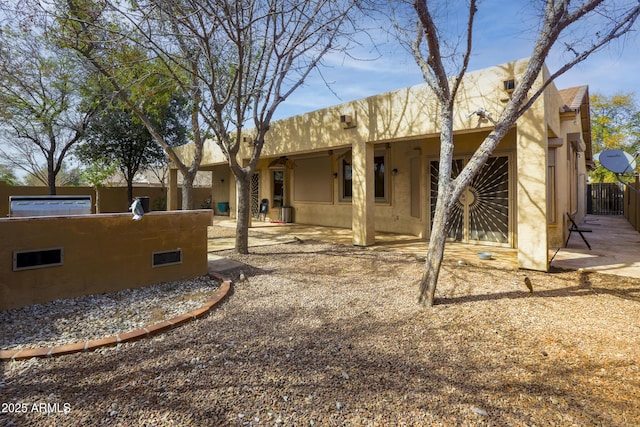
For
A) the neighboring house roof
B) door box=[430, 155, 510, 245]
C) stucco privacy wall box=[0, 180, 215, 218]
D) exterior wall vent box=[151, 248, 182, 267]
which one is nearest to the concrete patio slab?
door box=[430, 155, 510, 245]

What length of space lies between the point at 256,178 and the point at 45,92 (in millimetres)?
8918

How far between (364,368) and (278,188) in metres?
13.2

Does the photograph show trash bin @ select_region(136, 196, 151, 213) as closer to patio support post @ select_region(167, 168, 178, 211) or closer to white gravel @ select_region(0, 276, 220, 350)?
white gravel @ select_region(0, 276, 220, 350)

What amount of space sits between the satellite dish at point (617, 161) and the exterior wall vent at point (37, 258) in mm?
9122

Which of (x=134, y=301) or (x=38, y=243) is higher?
(x=38, y=243)

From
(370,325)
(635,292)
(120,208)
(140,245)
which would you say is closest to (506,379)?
(370,325)

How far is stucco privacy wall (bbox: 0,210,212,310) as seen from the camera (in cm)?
403

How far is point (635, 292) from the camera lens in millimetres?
4812

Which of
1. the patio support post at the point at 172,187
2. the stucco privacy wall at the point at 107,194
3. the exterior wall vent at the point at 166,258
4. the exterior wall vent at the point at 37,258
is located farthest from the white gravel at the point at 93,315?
the patio support post at the point at 172,187

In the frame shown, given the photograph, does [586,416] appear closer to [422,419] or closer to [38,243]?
[422,419]

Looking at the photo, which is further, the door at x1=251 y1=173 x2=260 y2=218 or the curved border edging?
the door at x1=251 y1=173 x2=260 y2=218

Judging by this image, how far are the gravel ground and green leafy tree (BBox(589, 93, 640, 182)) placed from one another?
2794 centimetres

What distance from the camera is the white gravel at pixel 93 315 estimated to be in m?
3.43

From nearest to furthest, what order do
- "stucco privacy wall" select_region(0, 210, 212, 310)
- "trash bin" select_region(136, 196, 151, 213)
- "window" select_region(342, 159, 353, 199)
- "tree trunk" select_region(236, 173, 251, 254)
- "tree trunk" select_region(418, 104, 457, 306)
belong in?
"stucco privacy wall" select_region(0, 210, 212, 310) → "tree trunk" select_region(418, 104, 457, 306) → "trash bin" select_region(136, 196, 151, 213) → "tree trunk" select_region(236, 173, 251, 254) → "window" select_region(342, 159, 353, 199)
